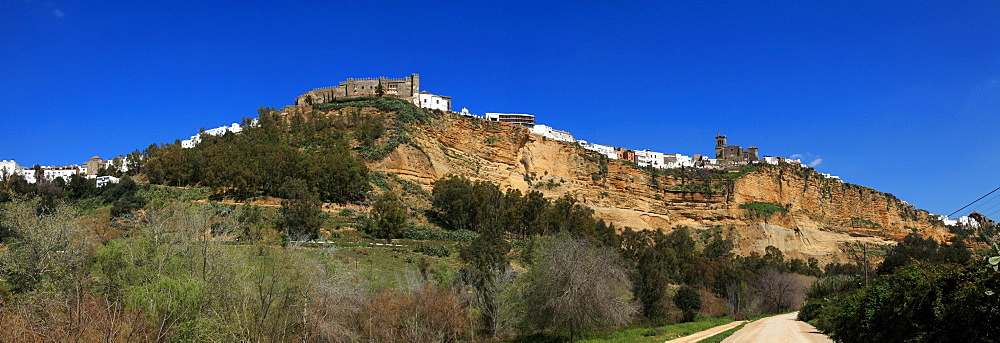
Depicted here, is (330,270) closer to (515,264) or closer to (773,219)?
(515,264)

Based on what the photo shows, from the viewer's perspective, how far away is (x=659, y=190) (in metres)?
72.3

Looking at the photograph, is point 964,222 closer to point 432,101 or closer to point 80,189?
point 432,101

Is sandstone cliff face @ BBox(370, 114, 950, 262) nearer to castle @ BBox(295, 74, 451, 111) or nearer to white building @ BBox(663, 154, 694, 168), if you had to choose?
castle @ BBox(295, 74, 451, 111)

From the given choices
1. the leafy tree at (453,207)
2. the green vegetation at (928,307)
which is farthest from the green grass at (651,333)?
the leafy tree at (453,207)

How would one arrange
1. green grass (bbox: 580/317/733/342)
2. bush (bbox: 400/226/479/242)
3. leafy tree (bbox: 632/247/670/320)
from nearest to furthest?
green grass (bbox: 580/317/733/342)
leafy tree (bbox: 632/247/670/320)
bush (bbox: 400/226/479/242)

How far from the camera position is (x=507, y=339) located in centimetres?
2420

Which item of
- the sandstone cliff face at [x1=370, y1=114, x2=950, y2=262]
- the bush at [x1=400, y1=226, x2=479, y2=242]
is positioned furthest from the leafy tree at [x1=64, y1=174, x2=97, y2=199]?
the sandstone cliff face at [x1=370, y1=114, x2=950, y2=262]

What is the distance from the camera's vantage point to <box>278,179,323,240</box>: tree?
3591cm

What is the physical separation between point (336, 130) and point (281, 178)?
12.3 m

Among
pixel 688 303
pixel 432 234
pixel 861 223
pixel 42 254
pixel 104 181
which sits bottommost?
pixel 688 303

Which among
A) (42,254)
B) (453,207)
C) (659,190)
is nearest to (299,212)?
(453,207)

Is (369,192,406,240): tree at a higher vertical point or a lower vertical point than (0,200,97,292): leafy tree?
higher

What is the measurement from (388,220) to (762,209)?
50.5 meters

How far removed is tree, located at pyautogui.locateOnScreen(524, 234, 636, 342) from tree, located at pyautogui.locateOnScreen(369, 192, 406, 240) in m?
19.5
